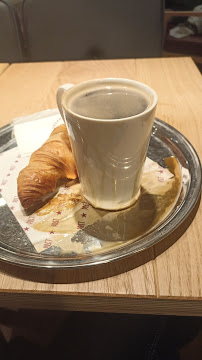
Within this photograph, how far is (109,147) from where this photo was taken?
0.43 meters

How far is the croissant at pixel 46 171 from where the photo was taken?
52 centimetres

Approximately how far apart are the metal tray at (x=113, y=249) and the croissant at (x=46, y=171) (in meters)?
0.04

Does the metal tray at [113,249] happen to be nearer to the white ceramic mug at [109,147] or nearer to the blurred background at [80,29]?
the white ceramic mug at [109,147]

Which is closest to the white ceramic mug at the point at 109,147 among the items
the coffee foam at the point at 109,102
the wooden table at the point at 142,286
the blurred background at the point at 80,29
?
the coffee foam at the point at 109,102

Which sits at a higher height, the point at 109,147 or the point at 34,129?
the point at 109,147

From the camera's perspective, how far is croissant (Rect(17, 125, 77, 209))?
52 cm

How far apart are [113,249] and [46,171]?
19 centimetres

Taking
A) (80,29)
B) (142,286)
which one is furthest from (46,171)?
(80,29)

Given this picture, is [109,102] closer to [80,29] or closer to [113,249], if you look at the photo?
[113,249]

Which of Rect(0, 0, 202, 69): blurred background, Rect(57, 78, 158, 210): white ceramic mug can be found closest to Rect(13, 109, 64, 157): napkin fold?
Rect(57, 78, 158, 210): white ceramic mug

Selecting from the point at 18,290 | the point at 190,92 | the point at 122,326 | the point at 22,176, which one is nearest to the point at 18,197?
the point at 22,176

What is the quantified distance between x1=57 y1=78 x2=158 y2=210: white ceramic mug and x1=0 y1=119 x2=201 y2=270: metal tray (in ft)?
0.26

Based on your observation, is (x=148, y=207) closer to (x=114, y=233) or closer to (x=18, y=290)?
(x=114, y=233)

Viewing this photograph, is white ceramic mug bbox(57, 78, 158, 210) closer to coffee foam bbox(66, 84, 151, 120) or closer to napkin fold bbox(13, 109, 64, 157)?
coffee foam bbox(66, 84, 151, 120)
